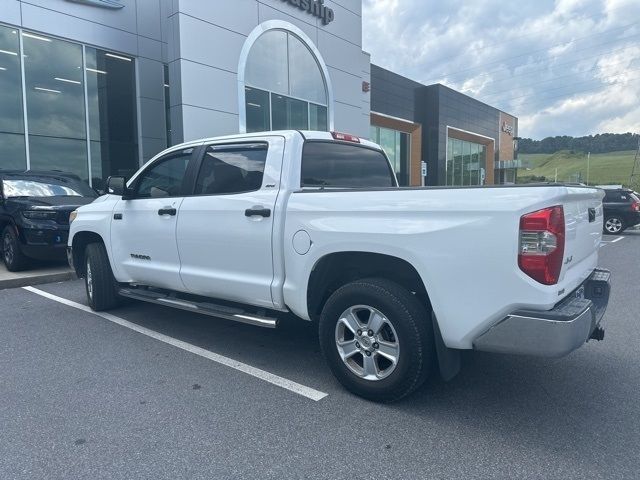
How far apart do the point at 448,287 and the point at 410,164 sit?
1216 inches

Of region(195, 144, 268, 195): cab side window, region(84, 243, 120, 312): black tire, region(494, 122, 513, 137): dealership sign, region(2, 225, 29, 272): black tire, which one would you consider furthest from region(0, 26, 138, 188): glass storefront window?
region(494, 122, 513, 137): dealership sign

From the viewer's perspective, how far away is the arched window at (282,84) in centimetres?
1473

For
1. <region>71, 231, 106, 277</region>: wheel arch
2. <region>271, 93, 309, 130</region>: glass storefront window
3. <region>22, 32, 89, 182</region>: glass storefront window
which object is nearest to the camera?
<region>71, 231, 106, 277</region>: wheel arch

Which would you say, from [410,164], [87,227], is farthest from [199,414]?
[410,164]

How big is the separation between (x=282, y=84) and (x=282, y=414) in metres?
14.1

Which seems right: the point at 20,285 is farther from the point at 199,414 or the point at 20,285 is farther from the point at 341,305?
the point at 341,305

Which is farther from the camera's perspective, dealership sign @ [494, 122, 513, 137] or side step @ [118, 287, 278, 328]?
dealership sign @ [494, 122, 513, 137]

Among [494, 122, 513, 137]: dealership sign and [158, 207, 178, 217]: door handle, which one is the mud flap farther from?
[494, 122, 513, 137]: dealership sign

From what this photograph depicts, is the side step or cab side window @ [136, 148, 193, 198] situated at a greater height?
cab side window @ [136, 148, 193, 198]

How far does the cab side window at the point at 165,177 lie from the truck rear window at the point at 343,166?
1.34m

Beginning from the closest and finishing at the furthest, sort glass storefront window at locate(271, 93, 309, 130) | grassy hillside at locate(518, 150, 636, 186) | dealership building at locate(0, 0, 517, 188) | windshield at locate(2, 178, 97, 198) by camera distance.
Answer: windshield at locate(2, 178, 97, 198) → dealership building at locate(0, 0, 517, 188) → glass storefront window at locate(271, 93, 309, 130) → grassy hillside at locate(518, 150, 636, 186)

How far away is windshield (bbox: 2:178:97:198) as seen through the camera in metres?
8.64

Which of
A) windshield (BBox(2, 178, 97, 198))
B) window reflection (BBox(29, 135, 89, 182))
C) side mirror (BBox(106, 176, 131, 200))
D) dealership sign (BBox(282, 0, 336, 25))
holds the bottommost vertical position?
side mirror (BBox(106, 176, 131, 200))

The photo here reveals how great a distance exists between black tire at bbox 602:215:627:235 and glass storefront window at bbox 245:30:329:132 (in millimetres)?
10265
